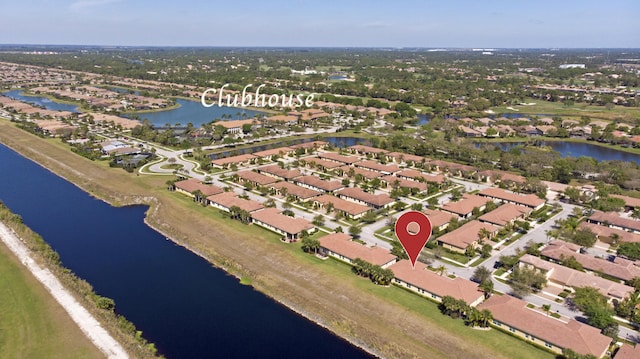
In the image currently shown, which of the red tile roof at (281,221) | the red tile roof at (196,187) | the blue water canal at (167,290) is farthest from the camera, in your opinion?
the red tile roof at (196,187)

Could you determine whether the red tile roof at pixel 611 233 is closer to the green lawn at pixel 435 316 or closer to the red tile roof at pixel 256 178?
the green lawn at pixel 435 316

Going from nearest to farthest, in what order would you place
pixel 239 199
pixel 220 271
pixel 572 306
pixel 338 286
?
pixel 572 306
pixel 338 286
pixel 220 271
pixel 239 199

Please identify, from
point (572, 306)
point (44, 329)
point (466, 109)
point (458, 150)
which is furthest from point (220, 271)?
point (466, 109)

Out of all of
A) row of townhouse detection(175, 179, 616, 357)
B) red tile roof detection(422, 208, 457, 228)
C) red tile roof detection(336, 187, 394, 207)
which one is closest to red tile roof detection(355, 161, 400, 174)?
red tile roof detection(336, 187, 394, 207)

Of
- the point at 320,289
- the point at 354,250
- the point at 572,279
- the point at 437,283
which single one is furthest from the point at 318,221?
the point at 572,279

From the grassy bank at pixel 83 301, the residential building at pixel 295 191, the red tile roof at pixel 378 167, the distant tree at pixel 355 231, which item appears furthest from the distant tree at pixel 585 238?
the grassy bank at pixel 83 301

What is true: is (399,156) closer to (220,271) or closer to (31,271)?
(220,271)

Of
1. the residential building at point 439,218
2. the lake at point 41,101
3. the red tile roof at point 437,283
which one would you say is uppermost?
the lake at point 41,101
